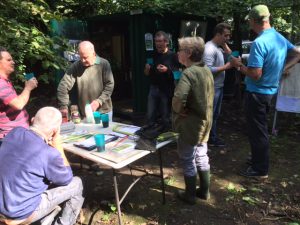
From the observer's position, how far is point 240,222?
340 centimetres

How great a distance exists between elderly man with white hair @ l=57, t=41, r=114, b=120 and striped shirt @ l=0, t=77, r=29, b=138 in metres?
0.85

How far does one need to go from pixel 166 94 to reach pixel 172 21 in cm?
251

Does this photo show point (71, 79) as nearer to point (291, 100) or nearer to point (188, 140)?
point (188, 140)

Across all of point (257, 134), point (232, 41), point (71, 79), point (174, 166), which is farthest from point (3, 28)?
point (232, 41)

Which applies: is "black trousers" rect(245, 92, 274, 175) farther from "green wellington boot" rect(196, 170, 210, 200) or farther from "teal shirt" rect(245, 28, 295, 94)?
"green wellington boot" rect(196, 170, 210, 200)

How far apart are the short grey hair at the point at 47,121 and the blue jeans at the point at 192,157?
1.34 m

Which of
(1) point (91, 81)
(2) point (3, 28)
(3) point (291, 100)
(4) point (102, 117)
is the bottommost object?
(3) point (291, 100)

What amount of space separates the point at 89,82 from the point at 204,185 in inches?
75.8

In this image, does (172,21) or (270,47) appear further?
(172,21)

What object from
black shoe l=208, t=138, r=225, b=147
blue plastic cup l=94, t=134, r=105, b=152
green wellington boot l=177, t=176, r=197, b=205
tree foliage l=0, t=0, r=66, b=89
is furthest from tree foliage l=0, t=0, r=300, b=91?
black shoe l=208, t=138, r=225, b=147

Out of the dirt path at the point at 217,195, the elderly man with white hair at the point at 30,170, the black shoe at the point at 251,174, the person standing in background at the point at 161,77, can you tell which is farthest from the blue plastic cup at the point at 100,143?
the black shoe at the point at 251,174

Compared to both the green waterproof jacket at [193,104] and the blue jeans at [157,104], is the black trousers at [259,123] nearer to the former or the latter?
the green waterproof jacket at [193,104]

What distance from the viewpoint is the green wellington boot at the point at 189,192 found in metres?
3.53

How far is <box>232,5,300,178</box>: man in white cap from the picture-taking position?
377 centimetres
